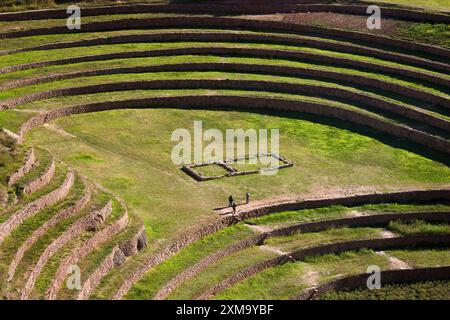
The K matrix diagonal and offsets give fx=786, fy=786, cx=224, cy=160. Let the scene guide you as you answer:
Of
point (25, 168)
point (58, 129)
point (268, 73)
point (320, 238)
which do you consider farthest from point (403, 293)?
point (268, 73)

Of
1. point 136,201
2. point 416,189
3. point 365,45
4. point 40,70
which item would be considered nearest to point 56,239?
point 136,201

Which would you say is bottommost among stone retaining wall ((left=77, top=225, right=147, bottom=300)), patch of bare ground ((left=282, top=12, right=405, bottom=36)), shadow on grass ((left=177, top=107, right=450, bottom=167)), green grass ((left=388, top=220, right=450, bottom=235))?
green grass ((left=388, top=220, right=450, bottom=235))

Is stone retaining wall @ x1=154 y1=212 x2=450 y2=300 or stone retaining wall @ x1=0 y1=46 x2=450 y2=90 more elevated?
stone retaining wall @ x1=0 y1=46 x2=450 y2=90

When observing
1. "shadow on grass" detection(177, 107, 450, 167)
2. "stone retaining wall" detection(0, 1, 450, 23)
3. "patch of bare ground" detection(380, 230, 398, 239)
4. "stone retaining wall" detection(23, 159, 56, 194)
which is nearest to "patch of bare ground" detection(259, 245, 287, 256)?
"patch of bare ground" detection(380, 230, 398, 239)

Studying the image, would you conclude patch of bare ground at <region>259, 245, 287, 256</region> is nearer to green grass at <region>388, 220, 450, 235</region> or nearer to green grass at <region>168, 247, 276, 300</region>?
green grass at <region>168, 247, 276, 300</region>

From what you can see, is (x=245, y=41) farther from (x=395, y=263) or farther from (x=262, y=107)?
(x=395, y=263)

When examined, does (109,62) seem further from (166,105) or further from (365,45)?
(365,45)

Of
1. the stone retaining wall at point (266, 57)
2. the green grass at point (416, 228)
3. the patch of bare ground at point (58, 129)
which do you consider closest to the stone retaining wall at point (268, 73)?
the stone retaining wall at point (266, 57)
